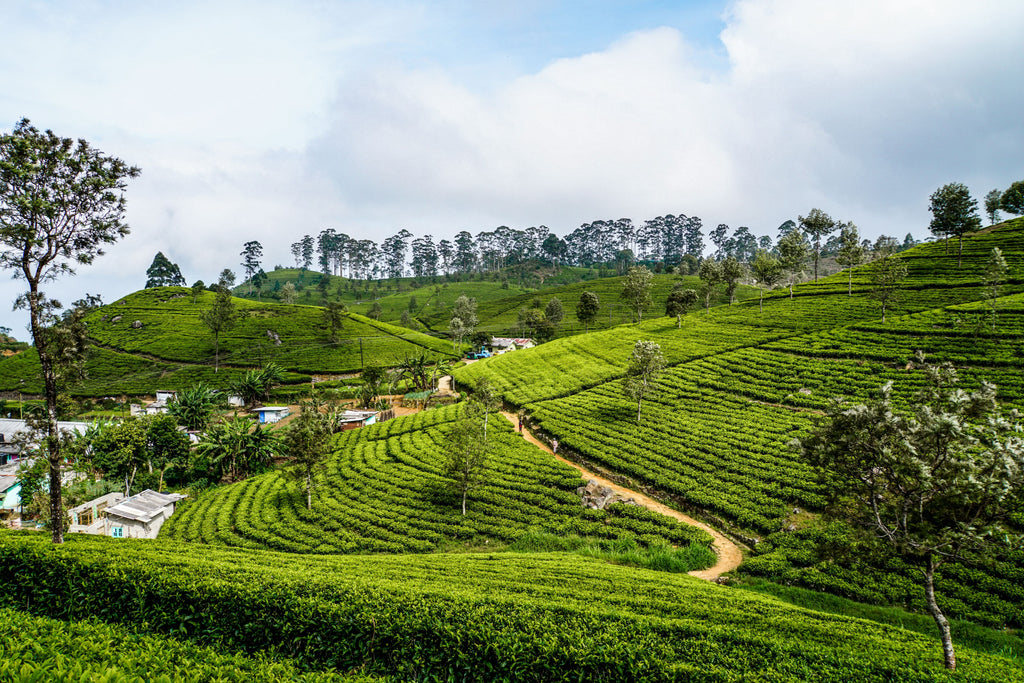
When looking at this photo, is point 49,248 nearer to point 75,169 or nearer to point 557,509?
point 75,169

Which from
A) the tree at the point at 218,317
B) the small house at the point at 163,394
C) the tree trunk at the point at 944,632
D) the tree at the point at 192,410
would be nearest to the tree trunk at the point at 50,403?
the tree trunk at the point at 944,632

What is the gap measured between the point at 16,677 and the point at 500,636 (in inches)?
268

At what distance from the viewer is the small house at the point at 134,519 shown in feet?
98.1

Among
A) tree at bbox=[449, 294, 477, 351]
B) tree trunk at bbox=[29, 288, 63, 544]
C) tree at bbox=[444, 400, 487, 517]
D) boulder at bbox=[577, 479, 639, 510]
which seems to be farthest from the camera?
tree at bbox=[449, 294, 477, 351]

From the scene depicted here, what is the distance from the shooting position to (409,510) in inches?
1086

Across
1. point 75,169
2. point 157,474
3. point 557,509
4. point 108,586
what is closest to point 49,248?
point 75,169

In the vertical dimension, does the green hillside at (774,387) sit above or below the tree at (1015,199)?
below

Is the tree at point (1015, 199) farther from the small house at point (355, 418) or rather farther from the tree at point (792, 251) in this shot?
the small house at point (355, 418)

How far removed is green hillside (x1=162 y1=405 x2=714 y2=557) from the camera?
78.9ft

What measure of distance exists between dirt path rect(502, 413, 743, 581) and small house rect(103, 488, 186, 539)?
28.7 m

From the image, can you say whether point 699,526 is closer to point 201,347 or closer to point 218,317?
point 218,317

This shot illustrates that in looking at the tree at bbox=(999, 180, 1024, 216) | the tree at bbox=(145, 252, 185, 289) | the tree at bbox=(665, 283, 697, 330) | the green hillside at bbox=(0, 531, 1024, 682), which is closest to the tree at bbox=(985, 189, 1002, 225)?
the tree at bbox=(999, 180, 1024, 216)

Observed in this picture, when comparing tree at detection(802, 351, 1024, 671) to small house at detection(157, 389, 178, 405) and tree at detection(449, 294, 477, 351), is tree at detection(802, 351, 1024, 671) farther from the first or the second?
small house at detection(157, 389, 178, 405)

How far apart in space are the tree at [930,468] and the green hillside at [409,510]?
9948 mm
